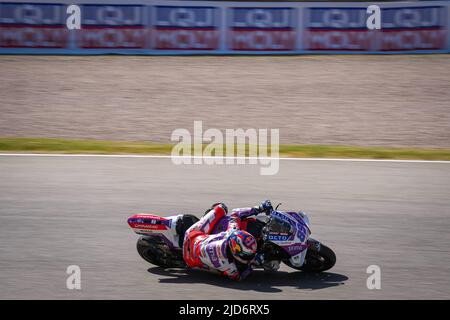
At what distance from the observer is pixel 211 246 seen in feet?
19.2

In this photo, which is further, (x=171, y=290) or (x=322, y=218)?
(x=322, y=218)

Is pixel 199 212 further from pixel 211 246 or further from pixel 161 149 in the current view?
pixel 161 149

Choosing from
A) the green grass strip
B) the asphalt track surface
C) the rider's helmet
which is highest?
the green grass strip

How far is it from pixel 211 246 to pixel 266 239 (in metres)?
0.50

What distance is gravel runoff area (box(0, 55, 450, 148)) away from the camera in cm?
1471

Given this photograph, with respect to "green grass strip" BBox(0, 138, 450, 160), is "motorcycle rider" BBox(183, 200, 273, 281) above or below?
below

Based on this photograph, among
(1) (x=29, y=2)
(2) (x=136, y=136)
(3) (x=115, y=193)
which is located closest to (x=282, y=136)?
(2) (x=136, y=136)

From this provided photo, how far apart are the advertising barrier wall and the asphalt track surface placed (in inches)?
409

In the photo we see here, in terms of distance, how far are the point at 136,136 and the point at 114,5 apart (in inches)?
323

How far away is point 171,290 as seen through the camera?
232 inches

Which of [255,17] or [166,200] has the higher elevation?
[255,17]

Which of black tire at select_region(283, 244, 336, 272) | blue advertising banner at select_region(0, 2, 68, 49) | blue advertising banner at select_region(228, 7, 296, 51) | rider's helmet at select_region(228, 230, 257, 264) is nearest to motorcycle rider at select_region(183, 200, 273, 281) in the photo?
rider's helmet at select_region(228, 230, 257, 264)

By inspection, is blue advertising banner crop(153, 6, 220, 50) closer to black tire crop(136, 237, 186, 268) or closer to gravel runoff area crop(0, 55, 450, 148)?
gravel runoff area crop(0, 55, 450, 148)

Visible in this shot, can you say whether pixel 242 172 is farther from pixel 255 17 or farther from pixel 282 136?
pixel 255 17
